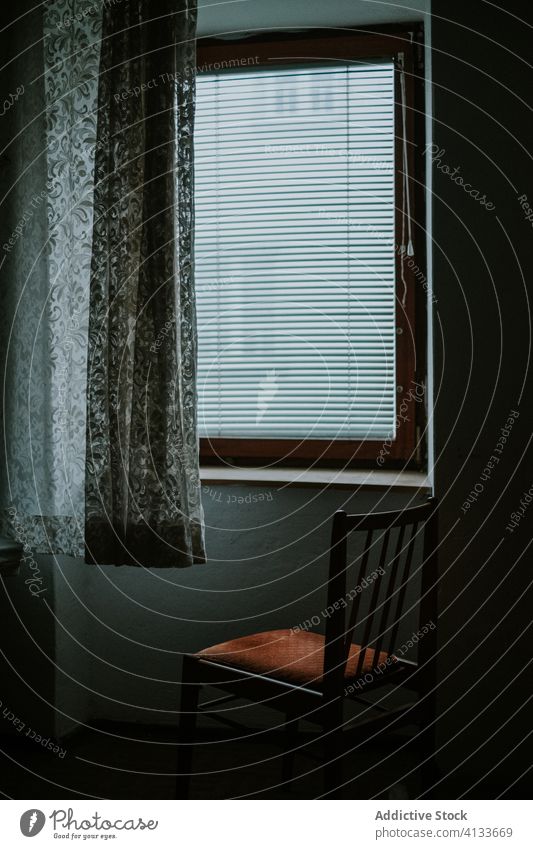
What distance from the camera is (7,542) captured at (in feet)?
6.68

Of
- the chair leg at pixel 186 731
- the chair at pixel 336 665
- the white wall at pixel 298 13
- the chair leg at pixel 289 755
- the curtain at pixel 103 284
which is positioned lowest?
the chair leg at pixel 289 755

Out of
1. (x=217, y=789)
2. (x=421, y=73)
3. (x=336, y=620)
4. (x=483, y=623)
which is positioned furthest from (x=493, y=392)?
(x=217, y=789)

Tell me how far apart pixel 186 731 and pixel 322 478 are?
851 mm

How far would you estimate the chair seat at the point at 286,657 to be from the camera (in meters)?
1.72

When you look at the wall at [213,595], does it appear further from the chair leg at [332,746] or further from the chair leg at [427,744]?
the chair leg at [332,746]

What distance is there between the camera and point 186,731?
5.96ft

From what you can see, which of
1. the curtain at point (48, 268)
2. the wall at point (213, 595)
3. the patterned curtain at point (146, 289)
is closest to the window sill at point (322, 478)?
the wall at point (213, 595)

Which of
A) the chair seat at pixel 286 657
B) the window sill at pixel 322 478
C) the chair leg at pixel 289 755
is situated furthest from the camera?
the window sill at pixel 322 478

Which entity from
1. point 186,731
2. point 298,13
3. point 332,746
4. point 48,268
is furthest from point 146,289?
point 332,746

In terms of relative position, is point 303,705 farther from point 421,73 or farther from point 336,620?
point 421,73

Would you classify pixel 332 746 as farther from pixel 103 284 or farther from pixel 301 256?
pixel 301 256

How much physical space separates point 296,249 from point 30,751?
1604 millimetres

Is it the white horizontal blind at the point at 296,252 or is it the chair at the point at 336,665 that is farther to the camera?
the white horizontal blind at the point at 296,252

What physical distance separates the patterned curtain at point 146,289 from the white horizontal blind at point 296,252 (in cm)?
40
